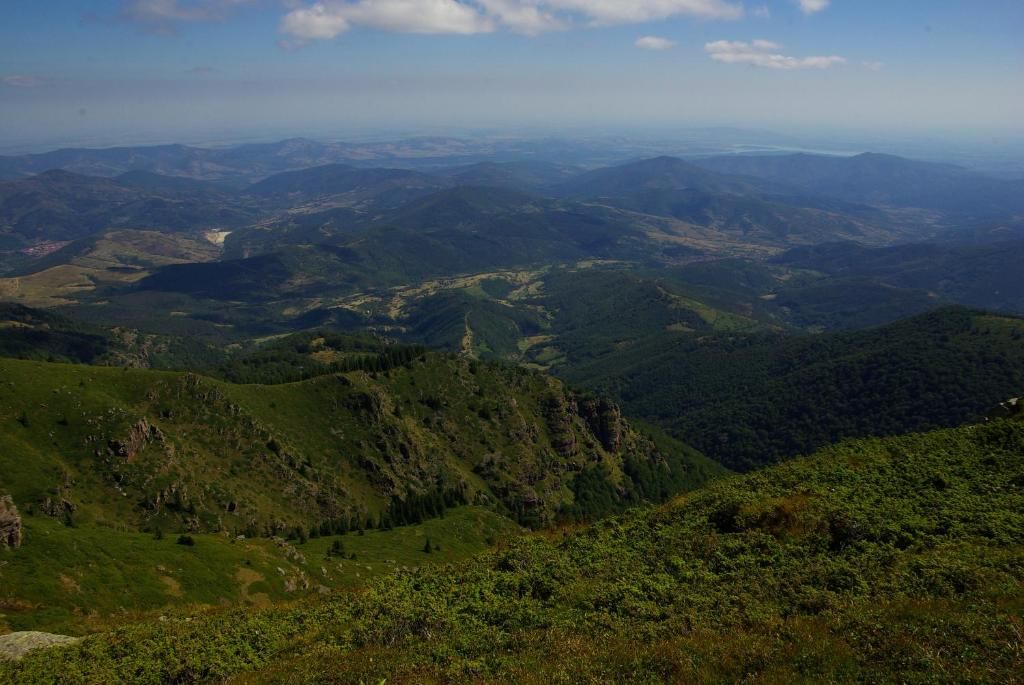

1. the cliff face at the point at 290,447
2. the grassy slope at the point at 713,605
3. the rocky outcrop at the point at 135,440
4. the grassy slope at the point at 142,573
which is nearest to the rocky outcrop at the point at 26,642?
the grassy slope at the point at 713,605

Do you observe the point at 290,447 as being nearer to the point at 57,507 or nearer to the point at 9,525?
the point at 57,507

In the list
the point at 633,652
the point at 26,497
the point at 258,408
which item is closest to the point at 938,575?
the point at 633,652

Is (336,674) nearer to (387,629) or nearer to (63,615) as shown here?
(387,629)

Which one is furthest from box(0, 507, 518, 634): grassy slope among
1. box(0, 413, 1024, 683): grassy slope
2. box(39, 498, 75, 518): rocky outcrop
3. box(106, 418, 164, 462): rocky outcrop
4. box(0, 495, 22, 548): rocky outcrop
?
box(106, 418, 164, 462): rocky outcrop

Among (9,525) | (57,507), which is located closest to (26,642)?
(9,525)

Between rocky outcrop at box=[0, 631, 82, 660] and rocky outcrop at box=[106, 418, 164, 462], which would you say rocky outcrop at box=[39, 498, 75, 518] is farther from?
rocky outcrop at box=[0, 631, 82, 660]

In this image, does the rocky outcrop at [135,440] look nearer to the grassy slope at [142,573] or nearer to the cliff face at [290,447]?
the cliff face at [290,447]
